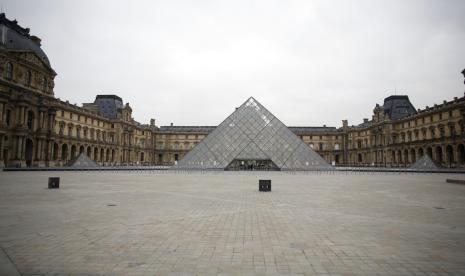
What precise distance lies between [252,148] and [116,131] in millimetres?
35734

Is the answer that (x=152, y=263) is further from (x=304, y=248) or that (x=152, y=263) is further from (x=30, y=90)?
(x=30, y=90)

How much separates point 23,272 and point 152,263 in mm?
1365

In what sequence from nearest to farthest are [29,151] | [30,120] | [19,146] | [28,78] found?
[19,146], [28,78], [30,120], [29,151]

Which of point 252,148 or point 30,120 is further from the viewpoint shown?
point 30,120

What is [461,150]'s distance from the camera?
137ft

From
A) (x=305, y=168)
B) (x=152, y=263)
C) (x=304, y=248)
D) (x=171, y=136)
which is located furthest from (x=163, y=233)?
(x=171, y=136)

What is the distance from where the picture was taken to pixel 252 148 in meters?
31.4

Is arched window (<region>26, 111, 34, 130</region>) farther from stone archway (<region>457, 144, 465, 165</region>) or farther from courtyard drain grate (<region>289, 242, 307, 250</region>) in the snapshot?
stone archway (<region>457, 144, 465, 165</region>)

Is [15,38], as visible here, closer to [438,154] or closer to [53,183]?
[53,183]

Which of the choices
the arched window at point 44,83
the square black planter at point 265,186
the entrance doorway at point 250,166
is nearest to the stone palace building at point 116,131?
the arched window at point 44,83

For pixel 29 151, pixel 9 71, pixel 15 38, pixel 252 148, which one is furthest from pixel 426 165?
pixel 15 38

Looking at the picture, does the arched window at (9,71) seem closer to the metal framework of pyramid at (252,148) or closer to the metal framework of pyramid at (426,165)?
the metal framework of pyramid at (252,148)

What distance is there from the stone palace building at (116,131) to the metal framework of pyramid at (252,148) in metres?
19.7

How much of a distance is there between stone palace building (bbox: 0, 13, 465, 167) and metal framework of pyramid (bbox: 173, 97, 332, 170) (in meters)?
19.7
